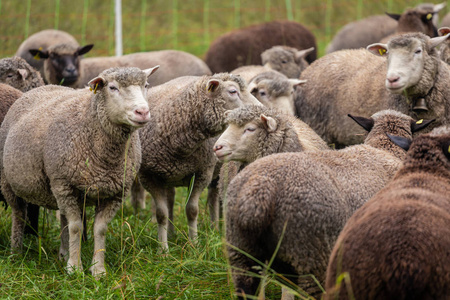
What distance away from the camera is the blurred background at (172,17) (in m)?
12.5

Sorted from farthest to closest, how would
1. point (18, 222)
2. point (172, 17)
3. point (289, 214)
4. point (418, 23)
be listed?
1. point (172, 17)
2. point (418, 23)
3. point (18, 222)
4. point (289, 214)

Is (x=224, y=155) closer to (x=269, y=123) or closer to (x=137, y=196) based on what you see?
(x=269, y=123)

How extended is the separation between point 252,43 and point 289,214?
23.9ft

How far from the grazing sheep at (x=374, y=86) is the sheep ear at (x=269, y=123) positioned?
1126mm

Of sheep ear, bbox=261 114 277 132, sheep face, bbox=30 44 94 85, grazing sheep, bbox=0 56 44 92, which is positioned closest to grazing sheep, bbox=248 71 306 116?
sheep ear, bbox=261 114 277 132

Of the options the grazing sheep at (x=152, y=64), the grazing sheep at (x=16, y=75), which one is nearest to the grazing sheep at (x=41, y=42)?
the grazing sheep at (x=152, y=64)

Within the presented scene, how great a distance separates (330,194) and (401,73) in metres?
2.46

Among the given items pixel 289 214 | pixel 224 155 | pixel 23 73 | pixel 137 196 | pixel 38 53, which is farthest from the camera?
pixel 38 53

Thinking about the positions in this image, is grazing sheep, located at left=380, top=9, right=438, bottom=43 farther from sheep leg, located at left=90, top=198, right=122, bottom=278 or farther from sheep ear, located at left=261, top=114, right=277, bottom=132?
sheep leg, located at left=90, top=198, right=122, bottom=278

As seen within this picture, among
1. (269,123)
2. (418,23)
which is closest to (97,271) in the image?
→ (269,123)

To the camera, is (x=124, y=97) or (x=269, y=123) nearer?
(x=269, y=123)

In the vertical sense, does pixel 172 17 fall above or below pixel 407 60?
below

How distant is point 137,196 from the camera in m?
6.91

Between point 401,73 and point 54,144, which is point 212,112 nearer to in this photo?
point 54,144
